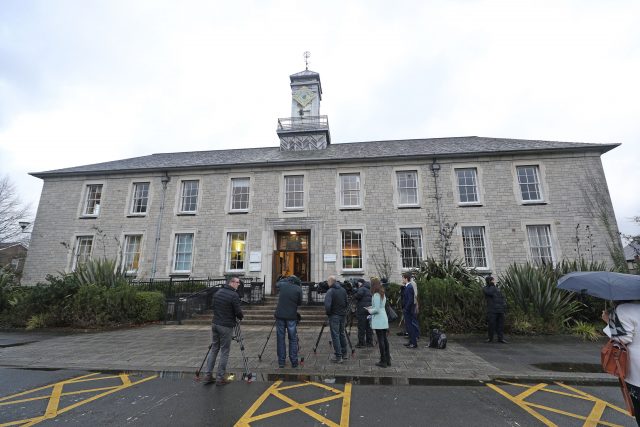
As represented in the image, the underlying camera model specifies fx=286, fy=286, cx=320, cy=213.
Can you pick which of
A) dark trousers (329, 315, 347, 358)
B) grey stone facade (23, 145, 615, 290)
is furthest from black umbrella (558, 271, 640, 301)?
grey stone facade (23, 145, 615, 290)

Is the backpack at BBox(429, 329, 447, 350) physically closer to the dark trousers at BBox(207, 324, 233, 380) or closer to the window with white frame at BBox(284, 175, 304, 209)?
the dark trousers at BBox(207, 324, 233, 380)

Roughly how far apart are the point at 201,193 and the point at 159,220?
2780 mm

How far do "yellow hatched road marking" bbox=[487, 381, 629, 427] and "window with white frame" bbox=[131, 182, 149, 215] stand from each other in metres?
18.4

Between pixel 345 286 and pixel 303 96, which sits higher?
pixel 303 96

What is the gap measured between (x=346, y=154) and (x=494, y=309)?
459 inches

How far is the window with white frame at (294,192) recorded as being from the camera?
1628 cm

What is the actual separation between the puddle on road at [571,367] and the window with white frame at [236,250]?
12.8 metres

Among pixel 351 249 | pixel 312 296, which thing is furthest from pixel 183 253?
pixel 351 249

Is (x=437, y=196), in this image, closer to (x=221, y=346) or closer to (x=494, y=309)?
(x=494, y=309)

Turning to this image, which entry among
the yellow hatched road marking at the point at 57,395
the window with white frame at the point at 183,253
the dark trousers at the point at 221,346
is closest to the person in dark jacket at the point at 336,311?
the dark trousers at the point at 221,346

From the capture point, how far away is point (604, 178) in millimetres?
14398

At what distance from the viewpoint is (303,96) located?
Answer: 22016 millimetres

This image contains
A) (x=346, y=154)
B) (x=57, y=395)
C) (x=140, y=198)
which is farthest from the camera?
(x=346, y=154)

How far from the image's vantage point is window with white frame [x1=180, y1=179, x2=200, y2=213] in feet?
55.3
